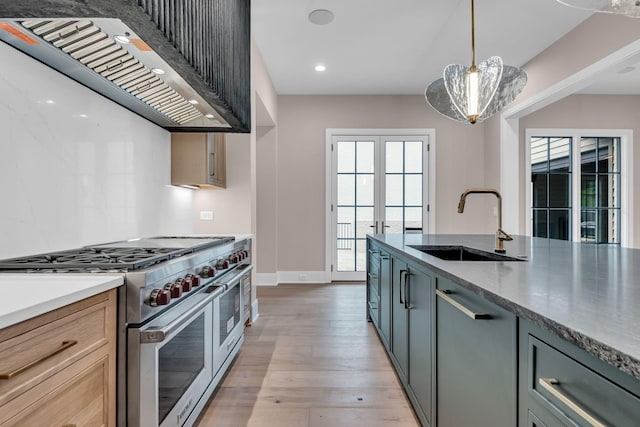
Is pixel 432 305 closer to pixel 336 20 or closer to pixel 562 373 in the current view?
pixel 562 373

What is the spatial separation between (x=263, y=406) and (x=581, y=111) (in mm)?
5833

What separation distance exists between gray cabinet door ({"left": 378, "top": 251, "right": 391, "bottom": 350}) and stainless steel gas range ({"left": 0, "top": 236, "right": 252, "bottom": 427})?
1118 millimetres

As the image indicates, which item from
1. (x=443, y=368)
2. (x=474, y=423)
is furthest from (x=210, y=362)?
(x=474, y=423)

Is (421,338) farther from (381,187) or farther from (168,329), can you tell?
(381,187)

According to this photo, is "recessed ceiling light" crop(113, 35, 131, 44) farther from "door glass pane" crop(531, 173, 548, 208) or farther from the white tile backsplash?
"door glass pane" crop(531, 173, 548, 208)

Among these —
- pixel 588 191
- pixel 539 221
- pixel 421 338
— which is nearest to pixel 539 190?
pixel 539 221

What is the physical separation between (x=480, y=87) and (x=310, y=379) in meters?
2.49

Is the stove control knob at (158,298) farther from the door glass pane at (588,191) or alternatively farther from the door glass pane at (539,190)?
the door glass pane at (588,191)

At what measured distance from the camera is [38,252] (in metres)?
1.53

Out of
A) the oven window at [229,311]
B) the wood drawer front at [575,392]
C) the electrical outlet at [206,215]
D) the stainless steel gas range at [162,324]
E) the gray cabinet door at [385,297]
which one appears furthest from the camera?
the electrical outlet at [206,215]

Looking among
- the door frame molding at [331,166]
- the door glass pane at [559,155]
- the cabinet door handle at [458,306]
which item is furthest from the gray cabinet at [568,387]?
the door glass pane at [559,155]

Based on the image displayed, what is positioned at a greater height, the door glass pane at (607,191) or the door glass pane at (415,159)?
the door glass pane at (415,159)

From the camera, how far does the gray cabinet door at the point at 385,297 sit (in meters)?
2.35

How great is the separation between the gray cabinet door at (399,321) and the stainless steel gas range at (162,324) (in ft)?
3.47
